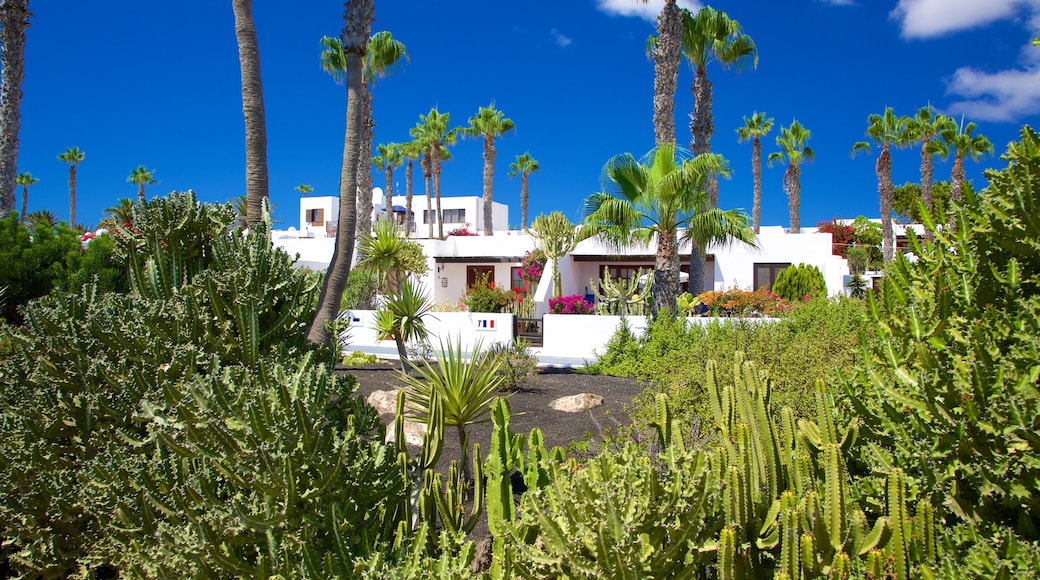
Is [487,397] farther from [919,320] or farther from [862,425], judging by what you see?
[919,320]

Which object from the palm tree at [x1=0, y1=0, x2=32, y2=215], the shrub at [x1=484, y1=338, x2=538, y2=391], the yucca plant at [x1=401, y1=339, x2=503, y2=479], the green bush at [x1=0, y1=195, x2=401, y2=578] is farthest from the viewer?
the palm tree at [x1=0, y1=0, x2=32, y2=215]

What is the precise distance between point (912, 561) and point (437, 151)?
46976 mm

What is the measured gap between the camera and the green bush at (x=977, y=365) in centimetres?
199

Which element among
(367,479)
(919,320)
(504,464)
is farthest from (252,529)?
(919,320)

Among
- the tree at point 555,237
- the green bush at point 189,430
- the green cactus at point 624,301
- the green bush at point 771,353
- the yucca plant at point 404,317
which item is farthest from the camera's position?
the tree at point 555,237

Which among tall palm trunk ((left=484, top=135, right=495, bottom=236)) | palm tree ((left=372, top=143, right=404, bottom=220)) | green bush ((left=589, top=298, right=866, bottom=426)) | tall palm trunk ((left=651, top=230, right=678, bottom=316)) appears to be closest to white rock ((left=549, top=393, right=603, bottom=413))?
green bush ((left=589, top=298, right=866, bottom=426))

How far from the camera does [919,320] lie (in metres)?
2.34

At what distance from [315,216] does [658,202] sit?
53538 millimetres

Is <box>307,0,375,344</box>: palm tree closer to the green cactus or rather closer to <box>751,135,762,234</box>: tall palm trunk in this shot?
the green cactus

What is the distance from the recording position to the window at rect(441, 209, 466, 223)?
63.3 m

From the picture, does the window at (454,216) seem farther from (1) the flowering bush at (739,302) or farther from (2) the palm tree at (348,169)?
(2) the palm tree at (348,169)

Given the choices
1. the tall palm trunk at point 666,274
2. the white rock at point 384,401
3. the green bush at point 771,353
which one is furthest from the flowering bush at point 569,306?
the white rock at point 384,401

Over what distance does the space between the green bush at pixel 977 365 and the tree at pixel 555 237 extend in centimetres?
2190

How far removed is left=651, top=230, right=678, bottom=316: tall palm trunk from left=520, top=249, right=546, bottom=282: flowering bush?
1105 cm
